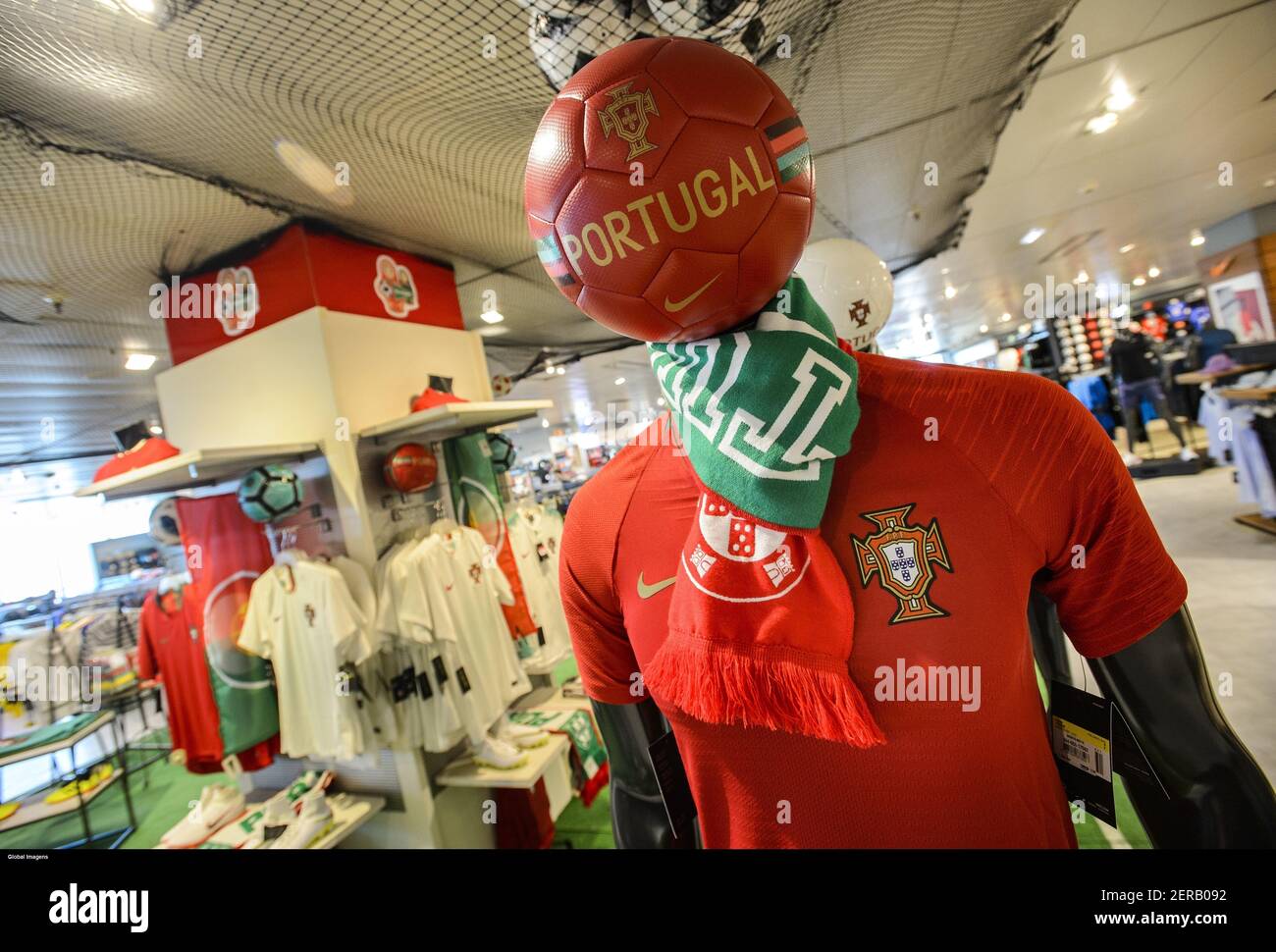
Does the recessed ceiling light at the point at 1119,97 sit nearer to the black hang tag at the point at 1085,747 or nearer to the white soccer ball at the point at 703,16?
the white soccer ball at the point at 703,16

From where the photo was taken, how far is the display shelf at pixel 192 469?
153 centimetres

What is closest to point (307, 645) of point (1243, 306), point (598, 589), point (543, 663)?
point (543, 663)

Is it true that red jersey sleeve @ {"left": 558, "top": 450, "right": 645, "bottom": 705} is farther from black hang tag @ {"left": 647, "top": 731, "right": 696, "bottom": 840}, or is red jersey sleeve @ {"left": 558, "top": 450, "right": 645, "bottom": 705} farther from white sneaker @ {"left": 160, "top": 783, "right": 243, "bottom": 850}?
white sneaker @ {"left": 160, "top": 783, "right": 243, "bottom": 850}

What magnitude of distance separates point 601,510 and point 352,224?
2187 millimetres

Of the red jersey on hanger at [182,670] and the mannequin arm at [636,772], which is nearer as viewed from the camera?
the mannequin arm at [636,772]

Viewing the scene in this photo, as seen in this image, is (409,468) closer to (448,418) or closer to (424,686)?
(448,418)

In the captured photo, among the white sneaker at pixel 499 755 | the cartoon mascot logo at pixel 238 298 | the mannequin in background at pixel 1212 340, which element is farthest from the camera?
the mannequin in background at pixel 1212 340

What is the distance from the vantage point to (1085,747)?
0.57m

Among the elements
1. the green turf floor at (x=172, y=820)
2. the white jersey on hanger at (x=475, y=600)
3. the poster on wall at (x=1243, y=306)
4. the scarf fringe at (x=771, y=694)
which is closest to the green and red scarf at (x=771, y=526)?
the scarf fringe at (x=771, y=694)

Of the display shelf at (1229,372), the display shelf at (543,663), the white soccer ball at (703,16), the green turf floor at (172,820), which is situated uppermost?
the white soccer ball at (703,16)

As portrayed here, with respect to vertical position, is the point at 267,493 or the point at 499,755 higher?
the point at 267,493

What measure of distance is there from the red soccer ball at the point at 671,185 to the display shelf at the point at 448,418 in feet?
5.28

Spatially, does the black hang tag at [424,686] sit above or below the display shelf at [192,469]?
below

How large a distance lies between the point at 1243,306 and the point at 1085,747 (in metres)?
3.54
